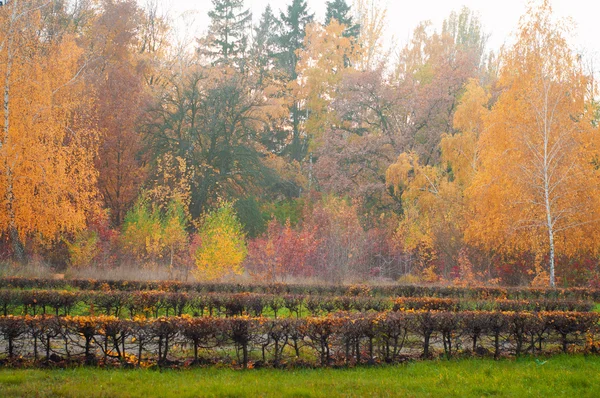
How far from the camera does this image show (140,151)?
31.5 meters

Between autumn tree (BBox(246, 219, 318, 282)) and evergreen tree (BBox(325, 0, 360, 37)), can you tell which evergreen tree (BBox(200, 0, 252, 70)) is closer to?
evergreen tree (BBox(325, 0, 360, 37))

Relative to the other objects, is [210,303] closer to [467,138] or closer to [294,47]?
[467,138]

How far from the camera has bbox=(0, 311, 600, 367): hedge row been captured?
313 inches

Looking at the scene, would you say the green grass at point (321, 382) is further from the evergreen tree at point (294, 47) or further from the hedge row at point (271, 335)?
the evergreen tree at point (294, 47)

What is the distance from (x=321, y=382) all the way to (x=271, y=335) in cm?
130

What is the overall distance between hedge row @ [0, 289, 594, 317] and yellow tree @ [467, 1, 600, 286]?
7989mm

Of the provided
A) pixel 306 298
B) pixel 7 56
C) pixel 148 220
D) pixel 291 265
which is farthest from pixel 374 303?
pixel 7 56

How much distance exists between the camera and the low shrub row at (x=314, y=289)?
51.1 feet

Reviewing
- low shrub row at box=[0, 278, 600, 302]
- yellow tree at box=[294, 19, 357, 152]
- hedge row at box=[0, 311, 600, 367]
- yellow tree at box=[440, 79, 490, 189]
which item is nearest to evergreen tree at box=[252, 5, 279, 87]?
yellow tree at box=[294, 19, 357, 152]

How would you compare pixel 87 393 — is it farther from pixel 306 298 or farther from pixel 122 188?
pixel 122 188

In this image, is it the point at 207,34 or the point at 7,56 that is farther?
the point at 207,34

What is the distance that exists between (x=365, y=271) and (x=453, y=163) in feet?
31.7

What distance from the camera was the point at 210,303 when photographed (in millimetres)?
11805

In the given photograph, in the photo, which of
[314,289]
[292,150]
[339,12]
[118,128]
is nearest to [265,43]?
[339,12]
